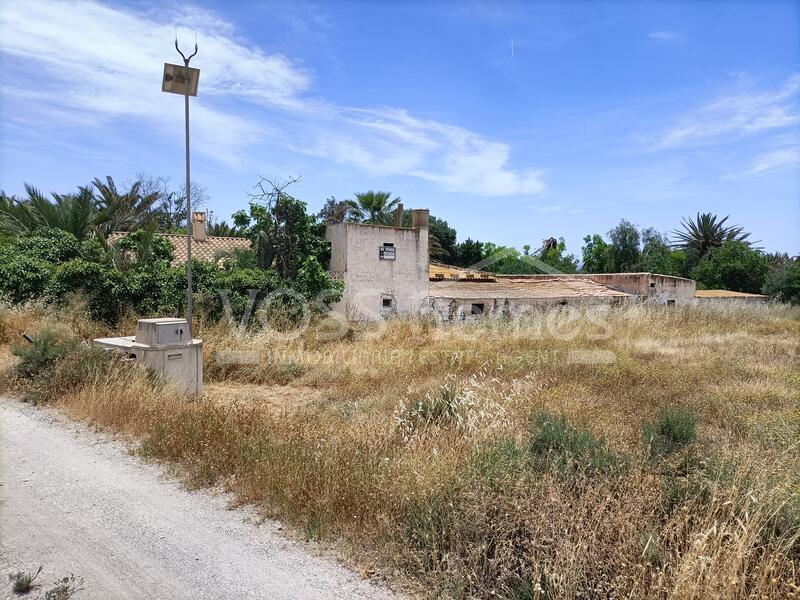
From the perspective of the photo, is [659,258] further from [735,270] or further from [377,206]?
[377,206]

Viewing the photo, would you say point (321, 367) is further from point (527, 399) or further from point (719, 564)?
point (719, 564)

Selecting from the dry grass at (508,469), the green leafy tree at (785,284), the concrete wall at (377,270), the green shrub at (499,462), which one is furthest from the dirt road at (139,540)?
the green leafy tree at (785,284)

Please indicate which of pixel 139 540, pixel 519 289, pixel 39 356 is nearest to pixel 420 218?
pixel 519 289

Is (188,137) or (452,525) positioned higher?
(188,137)

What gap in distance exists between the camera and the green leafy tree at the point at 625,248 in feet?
142

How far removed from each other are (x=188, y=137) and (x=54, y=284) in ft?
22.5

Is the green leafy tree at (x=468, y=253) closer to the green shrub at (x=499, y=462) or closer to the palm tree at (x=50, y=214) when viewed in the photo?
the palm tree at (x=50, y=214)

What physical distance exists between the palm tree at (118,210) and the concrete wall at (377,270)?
353 inches

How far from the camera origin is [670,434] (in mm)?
5391

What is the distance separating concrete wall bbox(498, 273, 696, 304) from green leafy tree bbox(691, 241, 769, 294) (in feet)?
43.7

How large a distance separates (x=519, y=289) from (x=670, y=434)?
61.1ft

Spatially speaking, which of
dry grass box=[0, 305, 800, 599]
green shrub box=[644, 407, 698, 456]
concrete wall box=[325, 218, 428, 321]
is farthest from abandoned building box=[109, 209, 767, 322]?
green shrub box=[644, 407, 698, 456]

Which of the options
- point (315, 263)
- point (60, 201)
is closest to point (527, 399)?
point (315, 263)

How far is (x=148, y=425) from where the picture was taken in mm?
6113
